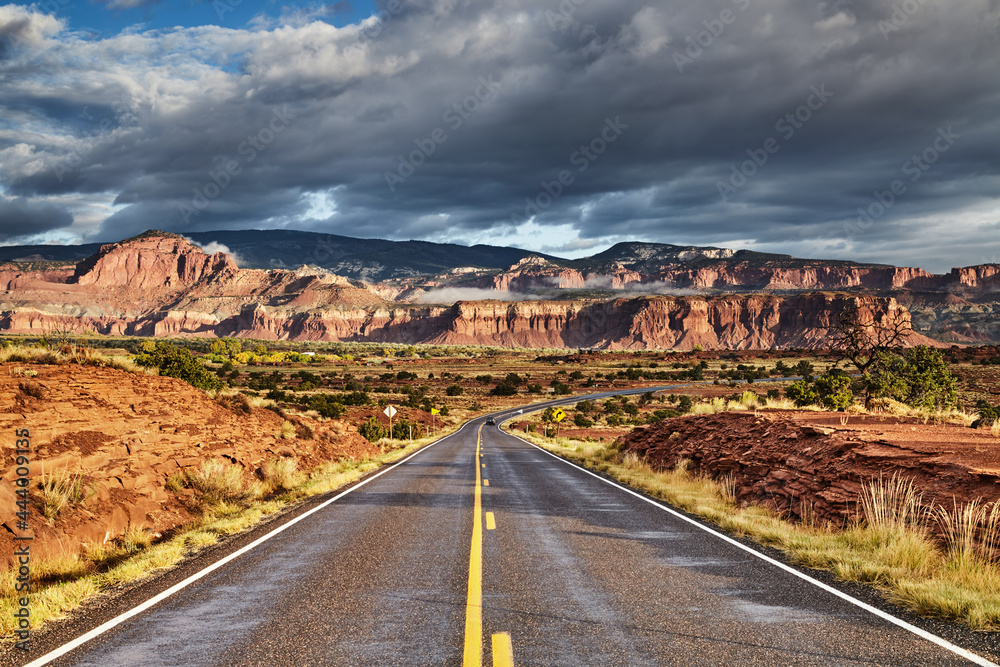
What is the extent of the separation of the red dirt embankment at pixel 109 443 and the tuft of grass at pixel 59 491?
0.09m

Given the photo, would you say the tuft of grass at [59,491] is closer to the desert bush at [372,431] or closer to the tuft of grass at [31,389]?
the tuft of grass at [31,389]

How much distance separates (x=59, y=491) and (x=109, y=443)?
2493 millimetres

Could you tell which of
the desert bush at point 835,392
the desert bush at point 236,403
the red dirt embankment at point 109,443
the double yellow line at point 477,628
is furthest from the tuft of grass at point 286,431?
the desert bush at point 835,392

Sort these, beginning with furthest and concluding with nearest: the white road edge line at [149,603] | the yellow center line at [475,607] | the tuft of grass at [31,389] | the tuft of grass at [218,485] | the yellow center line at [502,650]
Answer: the tuft of grass at [218,485] → the tuft of grass at [31,389] → the white road edge line at [149,603] → the yellow center line at [475,607] → the yellow center line at [502,650]

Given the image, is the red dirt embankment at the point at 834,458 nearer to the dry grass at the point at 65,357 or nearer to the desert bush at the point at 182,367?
the dry grass at the point at 65,357

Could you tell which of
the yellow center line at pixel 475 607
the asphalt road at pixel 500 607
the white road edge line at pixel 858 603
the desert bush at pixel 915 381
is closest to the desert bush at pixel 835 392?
the desert bush at pixel 915 381

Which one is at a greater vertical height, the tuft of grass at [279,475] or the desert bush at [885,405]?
the desert bush at [885,405]

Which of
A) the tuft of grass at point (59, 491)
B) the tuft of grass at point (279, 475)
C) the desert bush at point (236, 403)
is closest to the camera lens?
the tuft of grass at point (59, 491)

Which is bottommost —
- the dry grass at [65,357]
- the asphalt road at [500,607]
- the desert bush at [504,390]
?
the desert bush at [504,390]

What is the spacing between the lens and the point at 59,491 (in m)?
10.1

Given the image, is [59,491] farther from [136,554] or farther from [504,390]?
[504,390]

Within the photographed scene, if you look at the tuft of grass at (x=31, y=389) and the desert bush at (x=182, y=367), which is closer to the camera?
the tuft of grass at (x=31, y=389)

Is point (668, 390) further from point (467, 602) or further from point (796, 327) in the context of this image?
point (796, 327)

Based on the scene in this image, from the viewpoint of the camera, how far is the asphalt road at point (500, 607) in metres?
4.99
